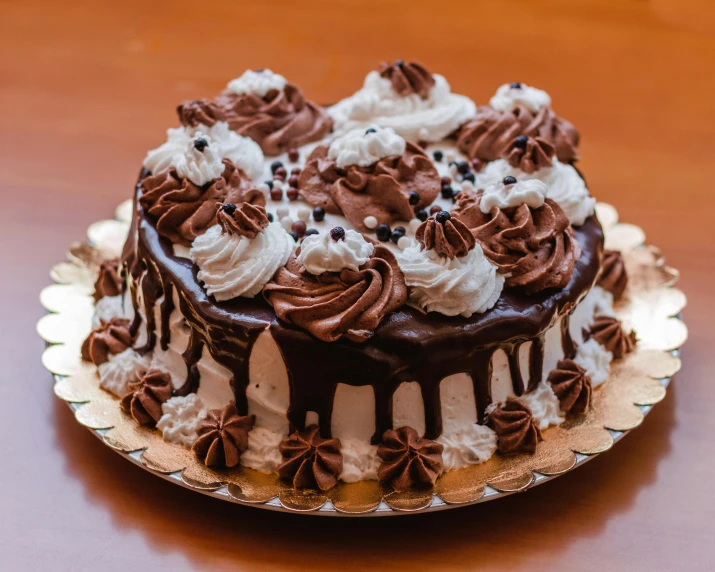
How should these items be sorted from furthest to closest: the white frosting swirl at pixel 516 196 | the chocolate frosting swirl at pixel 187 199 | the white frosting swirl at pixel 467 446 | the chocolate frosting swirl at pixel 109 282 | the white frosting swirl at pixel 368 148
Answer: the chocolate frosting swirl at pixel 109 282, the white frosting swirl at pixel 368 148, the chocolate frosting swirl at pixel 187 199, the white frosting swirl at pixel 516 196, the white frosting swirl at pixel 467 446

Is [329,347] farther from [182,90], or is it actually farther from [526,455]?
[182,90]

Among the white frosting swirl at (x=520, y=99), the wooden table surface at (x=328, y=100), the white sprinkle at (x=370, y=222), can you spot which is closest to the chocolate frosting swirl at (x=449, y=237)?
the white sprinkle at (x=370, y=222)

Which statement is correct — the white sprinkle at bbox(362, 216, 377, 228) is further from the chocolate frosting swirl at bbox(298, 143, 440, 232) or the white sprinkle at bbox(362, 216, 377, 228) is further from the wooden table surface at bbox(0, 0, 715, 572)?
the wooden table surface at bbox(0, 0, 715, 572)

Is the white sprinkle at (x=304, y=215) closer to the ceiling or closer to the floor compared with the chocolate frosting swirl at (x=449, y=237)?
closer to the ceiling

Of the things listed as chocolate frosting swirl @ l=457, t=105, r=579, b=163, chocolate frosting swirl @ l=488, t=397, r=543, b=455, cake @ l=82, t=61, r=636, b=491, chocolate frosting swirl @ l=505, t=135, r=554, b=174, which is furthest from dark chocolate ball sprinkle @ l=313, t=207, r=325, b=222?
chocolate frosting swirl @ l=488, t=397, r=543, b=455

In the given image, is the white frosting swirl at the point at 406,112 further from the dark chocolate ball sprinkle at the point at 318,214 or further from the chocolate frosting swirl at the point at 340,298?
the chocolate frosting swirl at the point at 340,298

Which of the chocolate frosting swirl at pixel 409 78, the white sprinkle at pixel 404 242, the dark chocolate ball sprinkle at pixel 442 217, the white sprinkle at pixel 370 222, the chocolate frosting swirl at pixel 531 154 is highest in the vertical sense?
the chocolate frosting swirl at pixel 409 78

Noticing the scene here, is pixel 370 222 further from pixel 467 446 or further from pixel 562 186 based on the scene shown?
pixel 467 446
